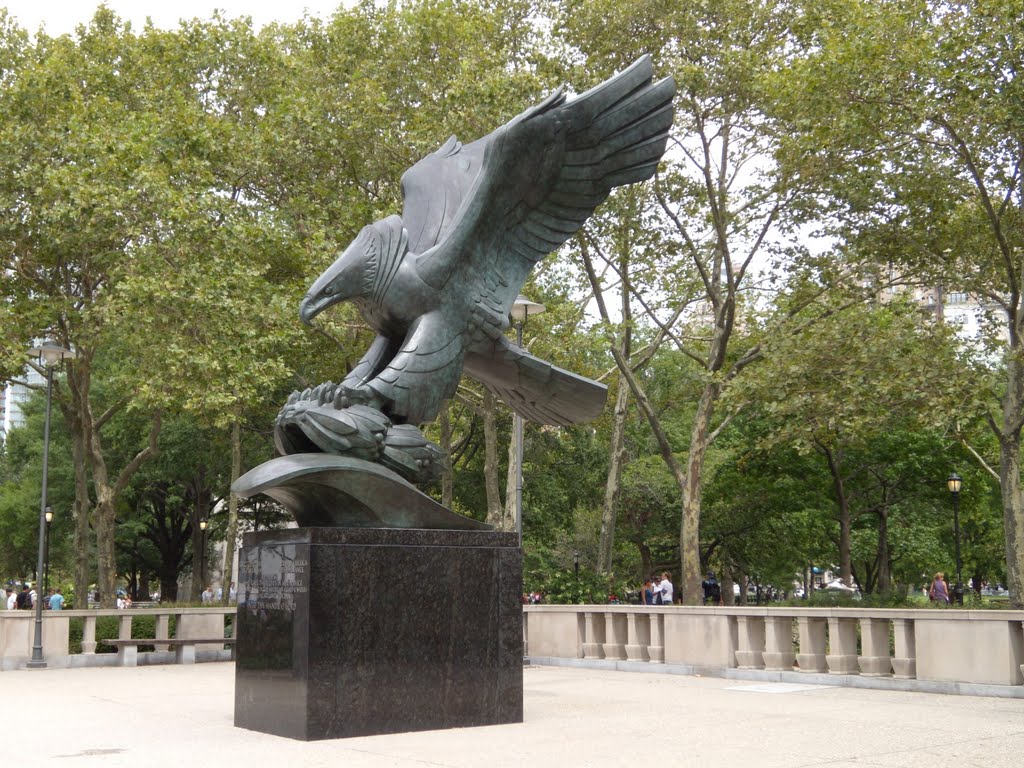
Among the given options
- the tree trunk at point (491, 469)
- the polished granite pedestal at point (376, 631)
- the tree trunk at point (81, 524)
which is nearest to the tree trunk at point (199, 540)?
the tree trunk at point (81, 524)

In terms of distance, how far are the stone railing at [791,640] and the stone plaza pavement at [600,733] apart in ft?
1.57

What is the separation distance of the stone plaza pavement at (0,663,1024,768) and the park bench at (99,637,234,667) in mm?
6175

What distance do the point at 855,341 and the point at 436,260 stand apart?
12.1m

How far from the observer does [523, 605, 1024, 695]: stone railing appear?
40.3 ft

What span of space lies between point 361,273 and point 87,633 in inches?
523

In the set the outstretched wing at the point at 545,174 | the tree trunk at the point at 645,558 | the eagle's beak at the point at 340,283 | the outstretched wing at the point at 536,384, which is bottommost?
the tree trunk at the point at 645,558

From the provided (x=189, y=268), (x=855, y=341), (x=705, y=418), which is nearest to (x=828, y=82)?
(x=855, y=341)

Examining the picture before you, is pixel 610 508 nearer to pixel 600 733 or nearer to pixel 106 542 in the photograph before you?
pixel 106 542

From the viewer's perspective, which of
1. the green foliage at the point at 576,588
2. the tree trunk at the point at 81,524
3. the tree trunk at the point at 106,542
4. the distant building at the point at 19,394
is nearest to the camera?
the green foliage at the point at 576,588

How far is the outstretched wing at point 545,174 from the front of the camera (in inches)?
403

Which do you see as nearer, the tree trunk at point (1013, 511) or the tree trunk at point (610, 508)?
the tree trunk at point (1013, 511)

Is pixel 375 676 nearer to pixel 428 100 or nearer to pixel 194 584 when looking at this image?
pixel 428 100

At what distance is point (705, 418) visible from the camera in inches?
965

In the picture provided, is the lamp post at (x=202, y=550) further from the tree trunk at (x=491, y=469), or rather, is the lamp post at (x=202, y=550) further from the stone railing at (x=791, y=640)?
the stone railing at (x=791, y=640)
